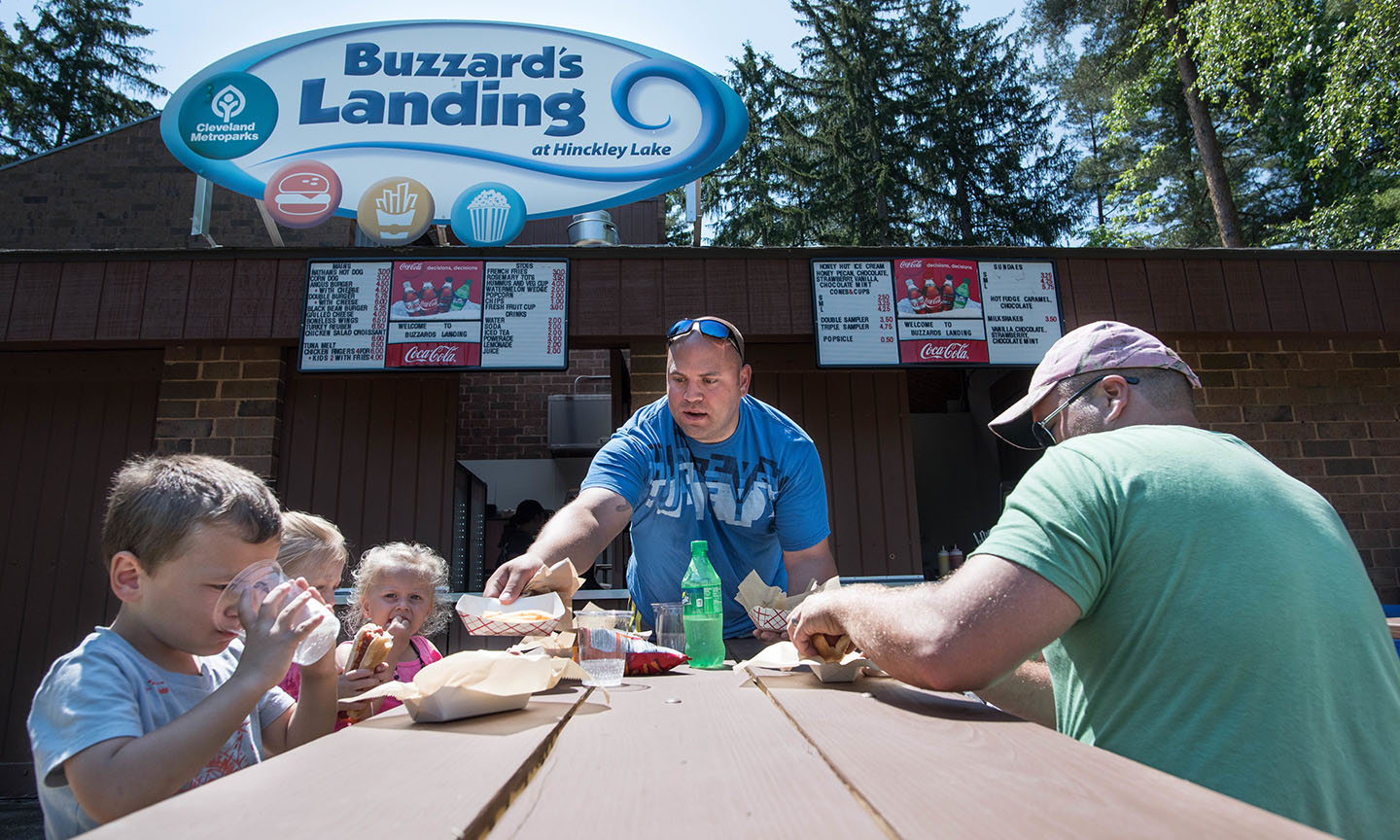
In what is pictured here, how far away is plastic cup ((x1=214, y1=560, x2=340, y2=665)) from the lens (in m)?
1.31

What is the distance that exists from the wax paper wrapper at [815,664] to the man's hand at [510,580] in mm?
510

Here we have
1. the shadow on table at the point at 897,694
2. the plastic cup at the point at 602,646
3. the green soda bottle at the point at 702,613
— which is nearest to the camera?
the shadow on table at the point at 897,694

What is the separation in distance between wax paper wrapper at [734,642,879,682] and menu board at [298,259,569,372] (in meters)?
3.42

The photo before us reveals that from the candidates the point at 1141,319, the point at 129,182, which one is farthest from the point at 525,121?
the point at 129,182

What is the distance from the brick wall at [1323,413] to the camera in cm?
552

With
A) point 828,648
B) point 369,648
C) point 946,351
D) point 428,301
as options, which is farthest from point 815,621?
point 428,301

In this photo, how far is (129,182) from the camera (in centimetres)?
1187

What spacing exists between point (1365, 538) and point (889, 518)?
3204 mm

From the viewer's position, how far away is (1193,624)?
3.70ft

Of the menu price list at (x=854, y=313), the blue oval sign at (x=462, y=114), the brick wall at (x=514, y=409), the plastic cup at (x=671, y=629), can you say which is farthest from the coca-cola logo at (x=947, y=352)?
the brick wall at (x=514, y=409)

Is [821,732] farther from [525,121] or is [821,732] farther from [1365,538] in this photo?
[525,121]

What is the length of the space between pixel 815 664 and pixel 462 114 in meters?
6.49

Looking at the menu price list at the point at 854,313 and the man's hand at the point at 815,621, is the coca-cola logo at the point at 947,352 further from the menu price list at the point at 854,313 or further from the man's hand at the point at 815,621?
the man's hand at the point at 815,621

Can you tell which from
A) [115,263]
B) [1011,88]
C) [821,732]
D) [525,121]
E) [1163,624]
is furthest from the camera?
[1011,88]
